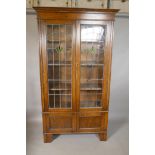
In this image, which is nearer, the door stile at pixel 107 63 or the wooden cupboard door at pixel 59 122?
the door stile at pixel 107 63

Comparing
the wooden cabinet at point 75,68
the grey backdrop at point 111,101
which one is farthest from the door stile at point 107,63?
the grey backdrop at point 111,101

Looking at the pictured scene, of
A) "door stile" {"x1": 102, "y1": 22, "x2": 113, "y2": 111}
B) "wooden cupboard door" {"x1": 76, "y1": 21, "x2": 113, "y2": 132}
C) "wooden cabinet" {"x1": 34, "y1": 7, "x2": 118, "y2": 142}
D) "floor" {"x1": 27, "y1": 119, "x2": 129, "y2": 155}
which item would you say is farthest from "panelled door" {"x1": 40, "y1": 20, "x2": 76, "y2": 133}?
"door stile" {"x1": 102, "y1": 22, "x2": 113, "y2": 111}

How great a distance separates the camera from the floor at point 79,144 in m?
2.45

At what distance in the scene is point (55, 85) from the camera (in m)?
2.71

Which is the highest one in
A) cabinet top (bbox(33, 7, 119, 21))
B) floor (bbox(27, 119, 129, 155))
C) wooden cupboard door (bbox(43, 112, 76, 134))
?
cabinet top (bbox(33, 7, 119, 21))

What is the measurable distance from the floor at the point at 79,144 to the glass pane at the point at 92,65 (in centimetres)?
56

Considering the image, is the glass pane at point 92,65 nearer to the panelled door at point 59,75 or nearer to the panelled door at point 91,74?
the panelled door at point 91,74

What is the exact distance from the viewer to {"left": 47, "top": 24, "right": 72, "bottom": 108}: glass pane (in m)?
2.58

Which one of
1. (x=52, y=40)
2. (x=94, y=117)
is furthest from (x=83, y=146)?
(x=52, y=40)

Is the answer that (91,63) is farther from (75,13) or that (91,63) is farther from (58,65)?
(75,13)

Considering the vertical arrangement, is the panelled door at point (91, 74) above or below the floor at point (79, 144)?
above

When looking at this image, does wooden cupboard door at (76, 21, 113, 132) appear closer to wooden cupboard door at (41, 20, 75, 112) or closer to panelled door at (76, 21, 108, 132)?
panelled door at (76, 21, 108, 132)

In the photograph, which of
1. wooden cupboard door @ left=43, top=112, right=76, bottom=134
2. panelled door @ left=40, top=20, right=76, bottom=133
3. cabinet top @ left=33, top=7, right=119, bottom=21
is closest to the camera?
cabinet top @ left=33, top=7, right=119, bottom=21
